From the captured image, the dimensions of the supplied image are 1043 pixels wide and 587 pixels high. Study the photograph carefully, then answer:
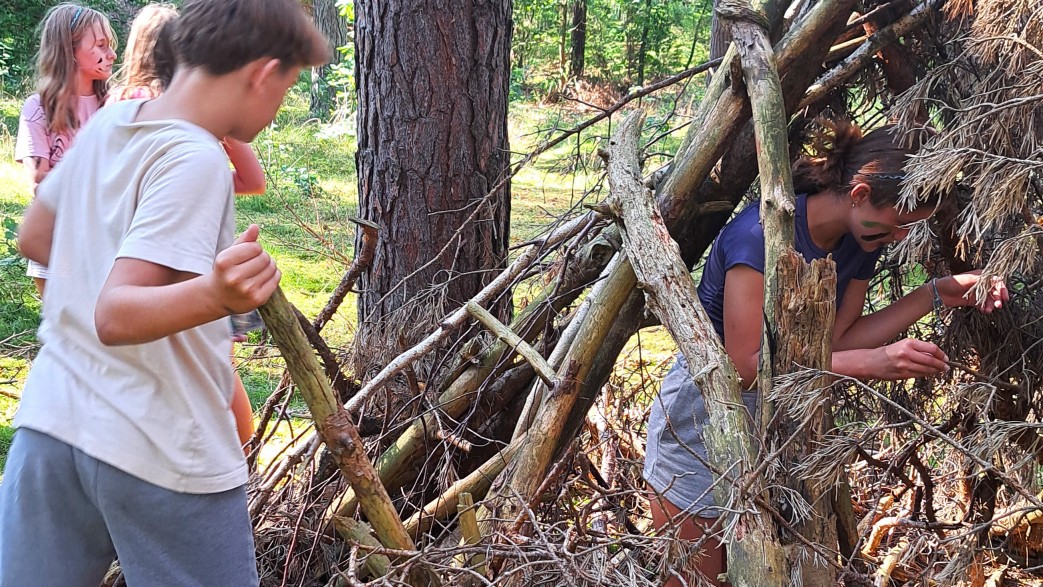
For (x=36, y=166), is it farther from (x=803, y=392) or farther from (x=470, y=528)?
(x=803, y=392)

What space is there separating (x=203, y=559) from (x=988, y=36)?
6.87 ft

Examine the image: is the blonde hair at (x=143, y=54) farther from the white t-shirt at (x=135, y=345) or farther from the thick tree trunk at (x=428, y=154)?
the white t-shirt at (x=135, y=345)

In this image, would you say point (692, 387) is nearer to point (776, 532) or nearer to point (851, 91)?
point (776, 532)

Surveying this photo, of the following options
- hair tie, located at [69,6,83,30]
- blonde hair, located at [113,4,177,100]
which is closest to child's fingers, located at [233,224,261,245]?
blonde hair, located at [113,4,177,100]

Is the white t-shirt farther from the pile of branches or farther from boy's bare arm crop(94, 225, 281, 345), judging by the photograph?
the pile of branches

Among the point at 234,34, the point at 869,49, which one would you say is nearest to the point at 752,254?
the point at 869,49

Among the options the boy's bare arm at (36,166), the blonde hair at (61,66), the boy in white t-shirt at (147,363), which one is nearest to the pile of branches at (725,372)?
the boy in white t-shirt at (147,363)

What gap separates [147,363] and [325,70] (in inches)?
392

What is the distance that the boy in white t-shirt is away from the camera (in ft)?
4.61

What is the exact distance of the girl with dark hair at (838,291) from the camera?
197 centimetres

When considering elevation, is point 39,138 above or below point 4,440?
above

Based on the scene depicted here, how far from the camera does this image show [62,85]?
3488 mm

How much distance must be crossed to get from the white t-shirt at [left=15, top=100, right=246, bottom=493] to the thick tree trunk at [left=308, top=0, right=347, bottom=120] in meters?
8.89

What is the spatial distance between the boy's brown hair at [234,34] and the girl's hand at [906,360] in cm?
142
